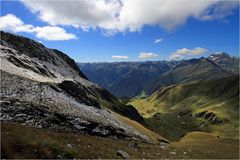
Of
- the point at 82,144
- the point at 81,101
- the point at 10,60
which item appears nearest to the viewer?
the point at 82,144

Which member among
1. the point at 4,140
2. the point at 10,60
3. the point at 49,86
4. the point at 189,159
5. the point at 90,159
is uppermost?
the point at 10,60

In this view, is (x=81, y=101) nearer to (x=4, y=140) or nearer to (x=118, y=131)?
(x=118, y=131)

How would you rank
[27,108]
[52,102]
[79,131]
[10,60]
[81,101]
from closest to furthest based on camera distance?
[27,108]
[79,131]
[52,102]
[81,101]
[10,60]

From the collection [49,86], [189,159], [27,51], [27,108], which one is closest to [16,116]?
[27,108]

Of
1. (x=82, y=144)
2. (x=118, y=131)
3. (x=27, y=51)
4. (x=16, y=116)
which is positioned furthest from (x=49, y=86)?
(x=27, y=51)

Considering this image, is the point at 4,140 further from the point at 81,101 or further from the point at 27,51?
the point at 27,51

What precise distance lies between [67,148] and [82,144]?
167 inches

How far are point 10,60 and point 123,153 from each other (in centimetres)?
4086

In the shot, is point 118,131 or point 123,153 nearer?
point 123,153

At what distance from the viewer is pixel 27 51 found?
339ft

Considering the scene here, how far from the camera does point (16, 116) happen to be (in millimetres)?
37188

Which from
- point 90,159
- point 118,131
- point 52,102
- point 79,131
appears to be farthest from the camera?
point 118,131

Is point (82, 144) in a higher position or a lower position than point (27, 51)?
lower

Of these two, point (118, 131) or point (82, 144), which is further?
point (118, 131)
